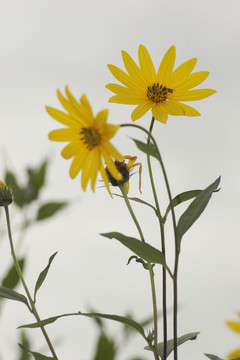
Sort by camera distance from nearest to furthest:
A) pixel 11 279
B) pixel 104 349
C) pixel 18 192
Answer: pixel 104 349, pixel 11 279, pixel 18 192

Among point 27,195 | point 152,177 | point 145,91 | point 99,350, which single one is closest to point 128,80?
point 145,91

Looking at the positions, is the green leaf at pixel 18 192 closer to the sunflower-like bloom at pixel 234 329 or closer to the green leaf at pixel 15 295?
the green leaf at pixel 15 295

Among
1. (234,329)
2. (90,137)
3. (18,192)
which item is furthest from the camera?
(18,192)

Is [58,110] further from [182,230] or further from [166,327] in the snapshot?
[166,327]

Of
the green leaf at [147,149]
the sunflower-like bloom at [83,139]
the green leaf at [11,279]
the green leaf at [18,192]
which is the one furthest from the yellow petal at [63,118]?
the green leaf at [18,192]

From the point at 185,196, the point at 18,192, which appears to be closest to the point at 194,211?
the point at 185,196

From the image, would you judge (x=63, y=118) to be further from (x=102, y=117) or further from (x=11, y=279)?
(x=11, y=279)
